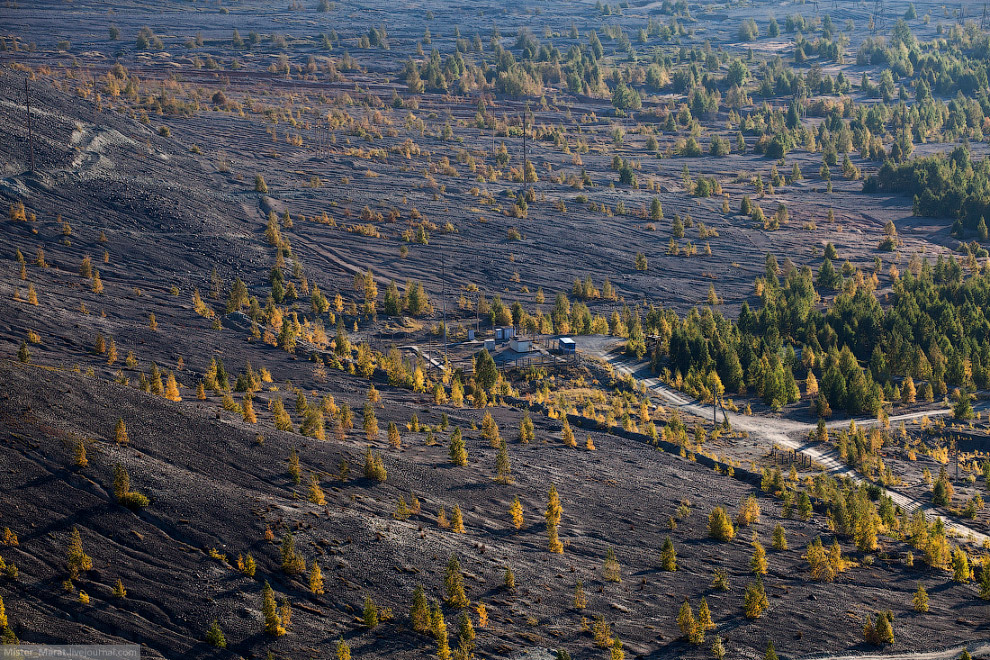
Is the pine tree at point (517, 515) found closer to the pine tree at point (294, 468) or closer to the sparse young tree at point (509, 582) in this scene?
the sparse young tree at point (509, 582)

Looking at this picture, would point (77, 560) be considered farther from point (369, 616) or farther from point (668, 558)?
point (668, 558)

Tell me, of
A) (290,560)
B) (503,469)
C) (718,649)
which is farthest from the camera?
(503,469)

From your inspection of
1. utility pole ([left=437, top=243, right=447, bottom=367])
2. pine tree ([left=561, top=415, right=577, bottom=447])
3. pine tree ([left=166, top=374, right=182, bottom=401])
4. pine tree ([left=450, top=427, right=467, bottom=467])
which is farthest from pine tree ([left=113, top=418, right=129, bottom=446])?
utility pole ([left=437, top=243, right=447, bottom=367])

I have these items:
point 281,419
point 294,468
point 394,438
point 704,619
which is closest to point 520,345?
point 394,438

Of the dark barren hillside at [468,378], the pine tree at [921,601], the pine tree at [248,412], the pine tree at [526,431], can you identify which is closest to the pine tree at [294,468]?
the dark barren hillside at [468,378]

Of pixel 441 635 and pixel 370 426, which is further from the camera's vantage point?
pixel 370 426

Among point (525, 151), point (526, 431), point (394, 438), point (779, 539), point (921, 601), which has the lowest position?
point (921, 601)

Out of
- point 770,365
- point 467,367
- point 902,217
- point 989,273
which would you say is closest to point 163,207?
point 467,367
